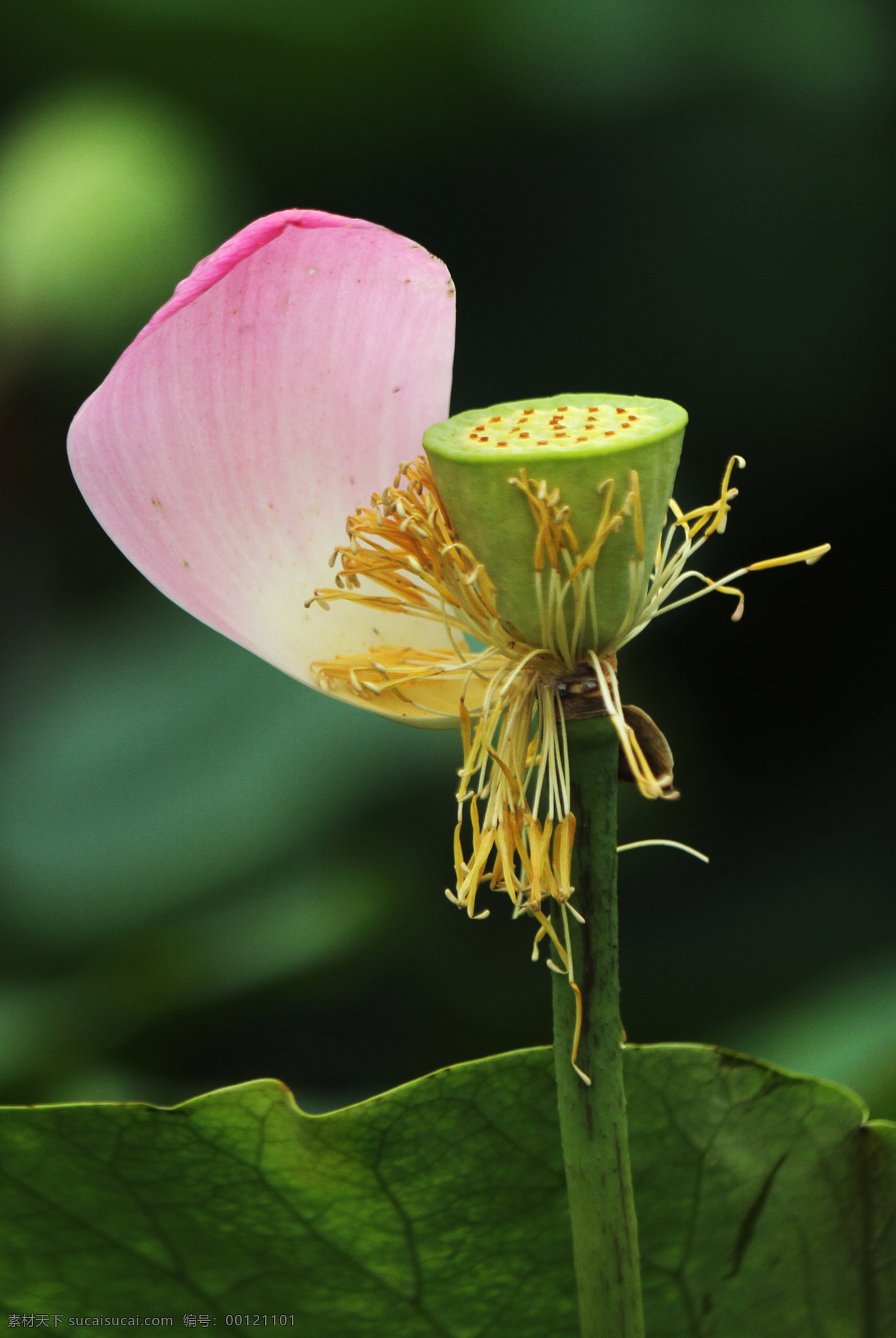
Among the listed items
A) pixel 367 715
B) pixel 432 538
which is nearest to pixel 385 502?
pixel 432 538

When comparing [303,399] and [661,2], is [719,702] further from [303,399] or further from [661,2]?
[303,399]

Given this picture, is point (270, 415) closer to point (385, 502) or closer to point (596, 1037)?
point (385, 502)

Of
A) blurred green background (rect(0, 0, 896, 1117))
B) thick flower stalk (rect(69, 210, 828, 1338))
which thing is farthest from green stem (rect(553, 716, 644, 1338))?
blurred green background (rect(0, 0, 896, 1117))

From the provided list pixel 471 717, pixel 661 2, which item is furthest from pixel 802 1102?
pixel 661 2

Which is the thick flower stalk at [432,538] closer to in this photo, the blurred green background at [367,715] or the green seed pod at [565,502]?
the green seed pod at [565,502]

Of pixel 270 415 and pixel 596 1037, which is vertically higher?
pixel 270 415

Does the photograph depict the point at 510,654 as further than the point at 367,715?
No

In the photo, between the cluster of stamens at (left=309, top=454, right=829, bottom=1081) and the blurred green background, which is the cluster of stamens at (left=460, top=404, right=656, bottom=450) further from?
the blurred green background
